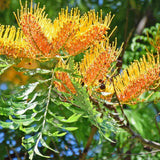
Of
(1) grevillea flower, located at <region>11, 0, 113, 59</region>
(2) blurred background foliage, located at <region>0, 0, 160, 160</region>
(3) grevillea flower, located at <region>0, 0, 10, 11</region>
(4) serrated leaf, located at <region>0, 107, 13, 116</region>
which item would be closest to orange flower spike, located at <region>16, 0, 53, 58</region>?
(1) grevillea flower, located at <region>11, 0, 113, 59</region>

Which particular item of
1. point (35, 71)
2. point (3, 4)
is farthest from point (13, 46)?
point (3, 4)

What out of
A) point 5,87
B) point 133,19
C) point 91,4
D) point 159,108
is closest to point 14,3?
point 91,4

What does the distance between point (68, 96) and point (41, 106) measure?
66mm

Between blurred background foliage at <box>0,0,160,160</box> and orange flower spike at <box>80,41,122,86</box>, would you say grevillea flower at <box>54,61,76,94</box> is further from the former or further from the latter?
blurred background foliage at <box>0,0,160,160</box>

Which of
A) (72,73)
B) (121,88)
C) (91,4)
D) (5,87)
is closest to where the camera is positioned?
(72,73)

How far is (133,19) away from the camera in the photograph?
1.75 meters

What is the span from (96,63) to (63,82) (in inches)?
3.5

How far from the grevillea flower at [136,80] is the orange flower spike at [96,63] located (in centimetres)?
7

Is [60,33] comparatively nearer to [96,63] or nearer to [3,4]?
[96,63]

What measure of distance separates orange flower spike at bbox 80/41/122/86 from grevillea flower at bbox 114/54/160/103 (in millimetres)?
70

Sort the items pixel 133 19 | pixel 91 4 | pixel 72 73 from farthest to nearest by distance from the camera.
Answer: pixel 133 19 → pixel 91 4 → pixel 72 73

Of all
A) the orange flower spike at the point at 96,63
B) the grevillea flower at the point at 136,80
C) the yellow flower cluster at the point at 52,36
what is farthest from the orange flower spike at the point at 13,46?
the grevillea flower at the point at 136,80

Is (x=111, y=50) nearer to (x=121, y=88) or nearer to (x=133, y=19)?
(x=121, y=88)

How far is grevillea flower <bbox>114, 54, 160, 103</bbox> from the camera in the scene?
3.04ft
